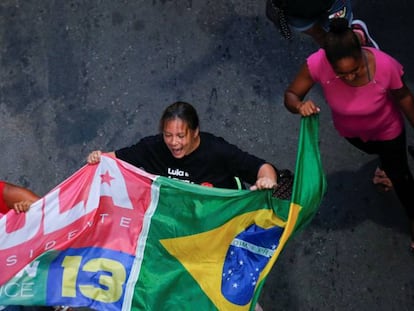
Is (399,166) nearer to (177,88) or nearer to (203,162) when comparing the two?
(203,162)

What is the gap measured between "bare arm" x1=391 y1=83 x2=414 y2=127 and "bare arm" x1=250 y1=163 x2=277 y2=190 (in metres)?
0.63

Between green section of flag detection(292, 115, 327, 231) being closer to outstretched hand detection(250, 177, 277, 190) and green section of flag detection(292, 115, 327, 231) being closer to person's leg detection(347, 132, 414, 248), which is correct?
outstretched hand detection(250, 177, 277, 190)

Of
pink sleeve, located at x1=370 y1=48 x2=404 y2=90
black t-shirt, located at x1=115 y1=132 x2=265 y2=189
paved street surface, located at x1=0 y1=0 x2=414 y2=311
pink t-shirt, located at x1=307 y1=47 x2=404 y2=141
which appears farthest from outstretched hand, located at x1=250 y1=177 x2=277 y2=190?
paved street surface, located at x1=0 y1=0 x2=414 y2=311

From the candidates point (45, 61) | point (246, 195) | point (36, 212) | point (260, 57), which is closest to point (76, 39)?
point (45, 61)

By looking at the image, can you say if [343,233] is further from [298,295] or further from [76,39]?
[76,39]

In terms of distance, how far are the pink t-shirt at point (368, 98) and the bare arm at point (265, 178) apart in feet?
1.43

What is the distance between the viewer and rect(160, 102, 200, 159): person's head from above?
3029 mm

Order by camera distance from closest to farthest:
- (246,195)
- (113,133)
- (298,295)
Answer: (246,195)
(298,295)
(113,133)

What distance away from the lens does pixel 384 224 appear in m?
3.90

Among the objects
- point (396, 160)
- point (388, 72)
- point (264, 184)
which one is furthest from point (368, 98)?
point (264, 184)

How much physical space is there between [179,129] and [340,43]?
757 millimetres

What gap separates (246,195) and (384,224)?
1.26 meters

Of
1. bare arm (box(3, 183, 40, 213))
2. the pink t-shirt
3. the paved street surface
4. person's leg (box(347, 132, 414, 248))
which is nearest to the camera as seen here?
the pink t-shirt

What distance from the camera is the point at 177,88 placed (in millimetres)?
4398
